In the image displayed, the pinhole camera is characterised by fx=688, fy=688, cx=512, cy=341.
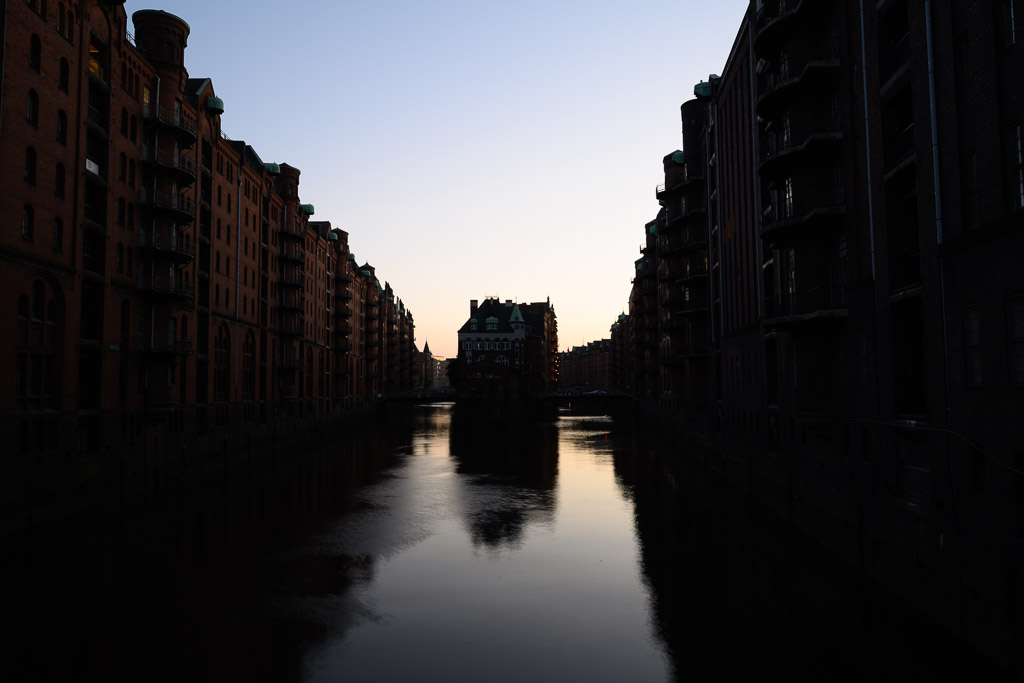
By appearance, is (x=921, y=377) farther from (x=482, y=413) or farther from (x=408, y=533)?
(x=482, y=413)

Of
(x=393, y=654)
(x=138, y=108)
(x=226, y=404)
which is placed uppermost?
(x=138, y=108)

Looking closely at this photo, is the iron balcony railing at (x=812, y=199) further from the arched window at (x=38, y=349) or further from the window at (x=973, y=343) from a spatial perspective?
the arched window at (x=38, y=349)

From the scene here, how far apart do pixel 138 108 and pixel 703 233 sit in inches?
1860

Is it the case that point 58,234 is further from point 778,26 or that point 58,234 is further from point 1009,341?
point 1009,341

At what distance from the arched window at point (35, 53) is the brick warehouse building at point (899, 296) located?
3290 cm

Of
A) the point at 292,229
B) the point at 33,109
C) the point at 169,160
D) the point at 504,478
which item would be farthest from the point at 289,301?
the point at 33,109

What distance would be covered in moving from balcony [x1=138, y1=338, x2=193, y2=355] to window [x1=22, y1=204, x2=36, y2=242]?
1158cm

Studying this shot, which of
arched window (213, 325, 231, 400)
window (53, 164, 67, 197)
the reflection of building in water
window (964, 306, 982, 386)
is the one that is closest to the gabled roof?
the reflection of building in water

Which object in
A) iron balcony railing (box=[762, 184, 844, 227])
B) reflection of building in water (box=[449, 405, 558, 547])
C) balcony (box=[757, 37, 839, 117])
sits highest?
balcony (box=[757, 37, 839, 117])

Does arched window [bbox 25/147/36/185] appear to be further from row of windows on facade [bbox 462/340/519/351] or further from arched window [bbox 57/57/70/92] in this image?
row of windows on facade [bbox 462/340/519/351]

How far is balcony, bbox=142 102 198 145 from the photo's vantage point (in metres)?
42.7

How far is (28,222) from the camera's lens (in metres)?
31.8

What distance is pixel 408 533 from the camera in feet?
101

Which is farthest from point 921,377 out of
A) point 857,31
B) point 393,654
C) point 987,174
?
point 393,654
